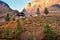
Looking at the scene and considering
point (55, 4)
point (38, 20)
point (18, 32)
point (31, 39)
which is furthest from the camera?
point (55, 4)

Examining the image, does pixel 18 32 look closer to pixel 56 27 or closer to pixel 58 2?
pixel 56 27

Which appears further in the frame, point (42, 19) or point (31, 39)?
point (42, 19)

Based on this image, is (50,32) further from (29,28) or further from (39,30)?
(29,28)

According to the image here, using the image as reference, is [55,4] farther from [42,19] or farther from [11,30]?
[11,30]

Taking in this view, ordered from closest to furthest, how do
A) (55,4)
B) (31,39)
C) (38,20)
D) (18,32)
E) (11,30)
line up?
(31,39) → (18,32) → (11,30) → (38,20) → (55,4)

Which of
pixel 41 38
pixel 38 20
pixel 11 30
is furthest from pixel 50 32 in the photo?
pixel 38 20

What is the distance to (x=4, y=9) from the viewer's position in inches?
6284

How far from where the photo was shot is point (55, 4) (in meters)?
158

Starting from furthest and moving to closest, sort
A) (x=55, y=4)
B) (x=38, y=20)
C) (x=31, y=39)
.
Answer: (x=55, y=4) < (x=38, y=20) < (x=31, y=39)

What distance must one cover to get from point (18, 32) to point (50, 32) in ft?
32.3

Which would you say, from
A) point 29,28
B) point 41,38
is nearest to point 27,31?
point 29,28

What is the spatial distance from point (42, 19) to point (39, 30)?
1612 cm

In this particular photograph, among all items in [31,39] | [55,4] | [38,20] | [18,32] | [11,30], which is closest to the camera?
[31,39]

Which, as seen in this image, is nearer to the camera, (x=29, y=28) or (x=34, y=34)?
(x=34, y=34)
